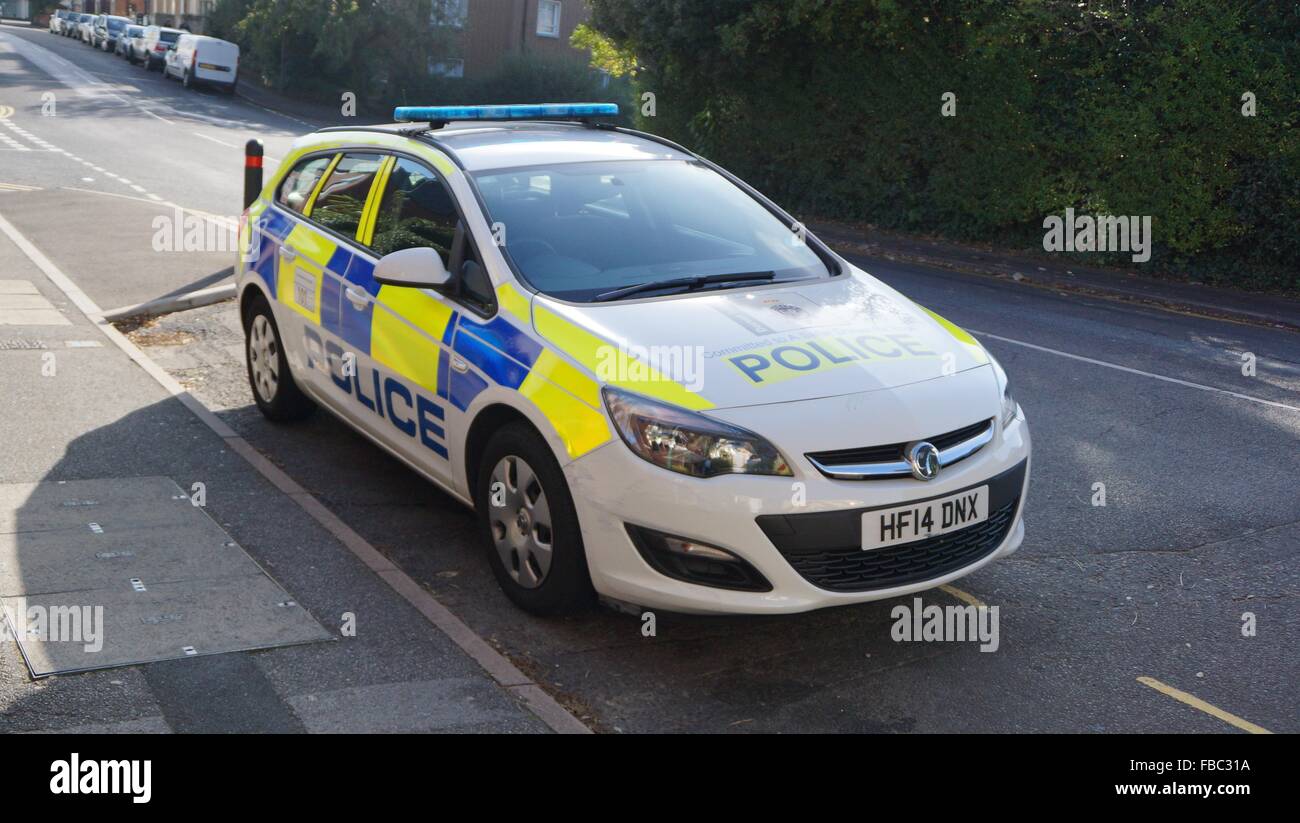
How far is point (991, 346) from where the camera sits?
10.5 m

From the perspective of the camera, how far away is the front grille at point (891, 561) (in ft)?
14.2

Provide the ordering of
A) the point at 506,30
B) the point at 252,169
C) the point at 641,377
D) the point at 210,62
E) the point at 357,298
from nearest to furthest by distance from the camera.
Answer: the point at 641,377
the point at 357,298
the point at 252,169
the point at 210,62
the point at 506,30

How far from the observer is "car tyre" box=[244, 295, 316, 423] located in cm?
717

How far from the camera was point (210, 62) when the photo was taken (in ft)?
139

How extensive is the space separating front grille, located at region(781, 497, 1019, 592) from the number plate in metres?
0.04

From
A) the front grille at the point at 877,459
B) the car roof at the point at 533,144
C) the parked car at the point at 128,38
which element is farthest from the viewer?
the parked car at the point at 128,38

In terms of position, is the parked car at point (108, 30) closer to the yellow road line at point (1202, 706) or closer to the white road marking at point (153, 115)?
the white road marking at point (153, 115)

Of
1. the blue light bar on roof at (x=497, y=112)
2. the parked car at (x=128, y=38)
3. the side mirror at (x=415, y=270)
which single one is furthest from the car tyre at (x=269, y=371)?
the parked car at (x=128, y=38)

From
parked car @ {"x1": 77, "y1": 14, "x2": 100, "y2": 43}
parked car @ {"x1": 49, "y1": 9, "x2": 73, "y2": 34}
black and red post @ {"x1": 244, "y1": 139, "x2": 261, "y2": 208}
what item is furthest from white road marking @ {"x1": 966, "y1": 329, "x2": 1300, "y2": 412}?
parked car @ {"x1": 49, "y1": 9, "x2": 73, "y2": 34}

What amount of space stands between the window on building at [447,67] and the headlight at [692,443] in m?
42.7

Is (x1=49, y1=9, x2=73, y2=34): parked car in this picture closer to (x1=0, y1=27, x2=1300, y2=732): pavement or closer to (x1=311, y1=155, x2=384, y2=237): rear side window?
(x1=0, y1=27, x2=1300, y2=732): pavement

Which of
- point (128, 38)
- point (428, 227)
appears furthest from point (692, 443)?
point (128, 38)

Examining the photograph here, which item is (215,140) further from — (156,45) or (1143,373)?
(156,45)

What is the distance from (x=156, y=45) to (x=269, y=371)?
151 feet
